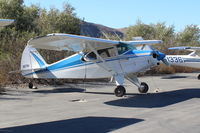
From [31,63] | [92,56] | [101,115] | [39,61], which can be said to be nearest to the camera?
[101,115]

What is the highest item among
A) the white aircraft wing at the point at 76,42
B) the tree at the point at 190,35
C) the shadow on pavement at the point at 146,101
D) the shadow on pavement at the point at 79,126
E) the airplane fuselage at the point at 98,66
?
the tree at the point at 190,35

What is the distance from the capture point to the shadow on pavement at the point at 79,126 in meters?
6.32

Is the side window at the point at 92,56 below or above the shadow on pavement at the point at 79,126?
above

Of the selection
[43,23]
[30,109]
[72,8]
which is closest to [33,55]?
[30,109]

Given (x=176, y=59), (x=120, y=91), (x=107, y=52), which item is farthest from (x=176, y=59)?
(x=120, y=91)

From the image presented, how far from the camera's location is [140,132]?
609 centimetres

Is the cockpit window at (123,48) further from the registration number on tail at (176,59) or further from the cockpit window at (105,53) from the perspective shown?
the registration number on tail at (176,59)

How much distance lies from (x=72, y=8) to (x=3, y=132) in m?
26.6

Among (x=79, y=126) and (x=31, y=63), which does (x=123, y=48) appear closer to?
(x=31, y=63)

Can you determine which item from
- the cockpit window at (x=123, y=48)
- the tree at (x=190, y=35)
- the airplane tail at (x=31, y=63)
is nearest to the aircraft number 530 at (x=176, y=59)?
the cockpit window at (x=123, y=48)

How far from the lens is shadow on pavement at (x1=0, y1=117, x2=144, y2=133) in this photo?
6324mm

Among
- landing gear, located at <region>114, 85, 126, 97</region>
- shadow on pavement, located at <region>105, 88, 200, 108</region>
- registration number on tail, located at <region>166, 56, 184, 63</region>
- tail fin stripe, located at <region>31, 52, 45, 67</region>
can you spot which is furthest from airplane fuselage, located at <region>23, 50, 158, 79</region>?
registration number on tail, located at <region>166, 56, 184, 63</region>

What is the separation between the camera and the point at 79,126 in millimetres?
6730

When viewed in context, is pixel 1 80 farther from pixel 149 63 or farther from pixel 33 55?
pixel 149 63
